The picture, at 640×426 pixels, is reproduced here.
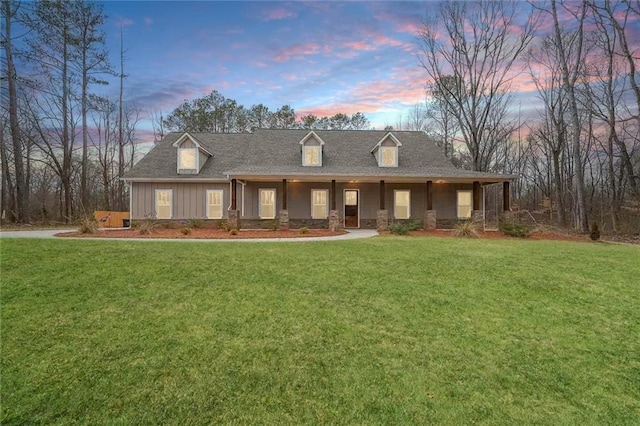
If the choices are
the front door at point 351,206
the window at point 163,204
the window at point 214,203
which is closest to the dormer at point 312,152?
the front door at point 351,206

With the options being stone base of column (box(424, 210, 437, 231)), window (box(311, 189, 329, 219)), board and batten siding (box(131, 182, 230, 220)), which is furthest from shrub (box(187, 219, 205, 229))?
stone base of column (box(424, 210, 437, 231))

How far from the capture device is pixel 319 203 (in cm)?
1827

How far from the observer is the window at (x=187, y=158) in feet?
59.5

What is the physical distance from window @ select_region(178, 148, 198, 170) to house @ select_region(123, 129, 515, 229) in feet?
0.17

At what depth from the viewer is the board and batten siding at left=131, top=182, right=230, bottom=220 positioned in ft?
57.9

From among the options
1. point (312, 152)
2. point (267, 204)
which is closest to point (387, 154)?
point (312, 152)

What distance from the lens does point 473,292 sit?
600 centimetres

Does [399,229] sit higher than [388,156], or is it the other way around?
[388,156]

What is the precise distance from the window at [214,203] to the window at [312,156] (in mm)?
5212

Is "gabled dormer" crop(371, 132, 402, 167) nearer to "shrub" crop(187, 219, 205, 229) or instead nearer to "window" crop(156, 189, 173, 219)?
"shrub" crop(187, 219, 205, 229)

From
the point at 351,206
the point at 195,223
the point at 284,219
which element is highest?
the point at 351,206

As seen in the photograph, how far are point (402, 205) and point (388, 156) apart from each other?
2.96m

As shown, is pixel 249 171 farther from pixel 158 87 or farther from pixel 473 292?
pixel 158 87

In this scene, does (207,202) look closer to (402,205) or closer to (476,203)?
(402,205)
